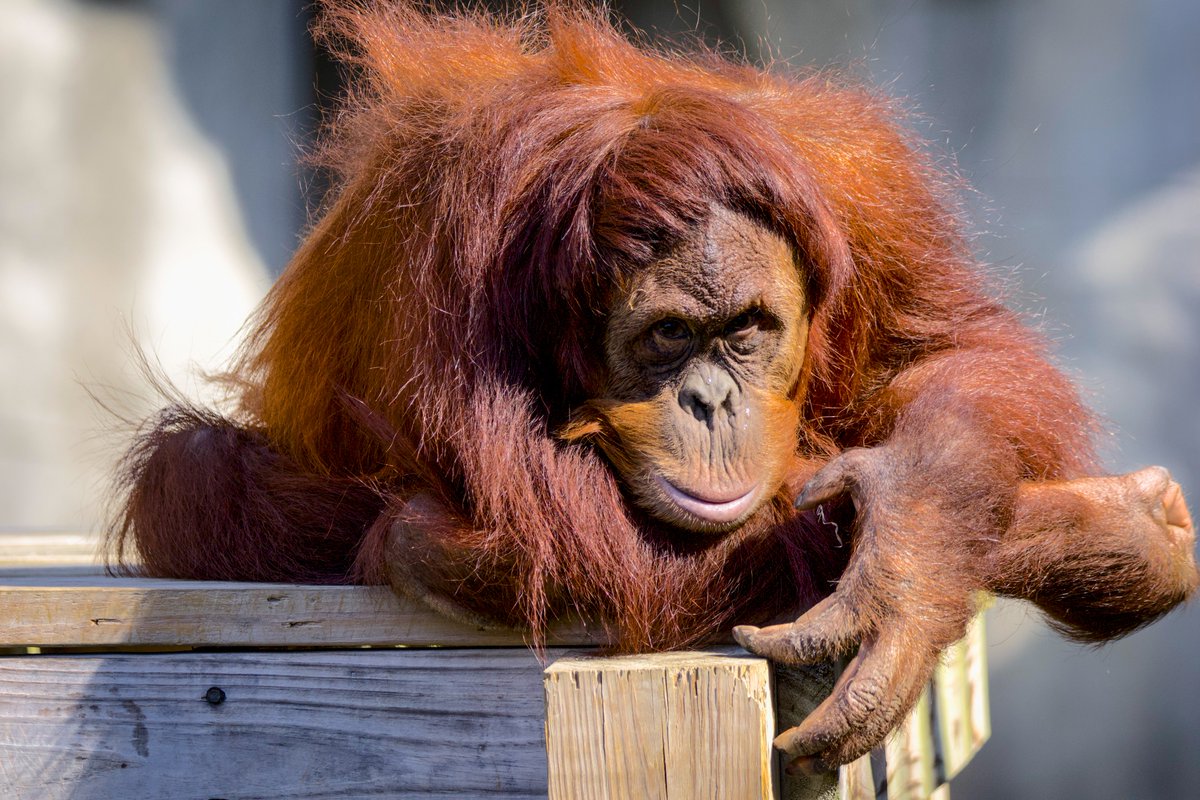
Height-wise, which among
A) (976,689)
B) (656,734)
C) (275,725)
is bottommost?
(976,689)

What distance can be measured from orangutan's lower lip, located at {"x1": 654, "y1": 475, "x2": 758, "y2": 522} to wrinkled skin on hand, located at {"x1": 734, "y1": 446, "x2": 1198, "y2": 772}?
13 centimetres

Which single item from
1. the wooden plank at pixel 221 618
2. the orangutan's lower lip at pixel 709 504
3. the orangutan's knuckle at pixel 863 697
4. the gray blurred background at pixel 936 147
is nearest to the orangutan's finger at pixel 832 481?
the orangutan's lower lip at pixel 709 504

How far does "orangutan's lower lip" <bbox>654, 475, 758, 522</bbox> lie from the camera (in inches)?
69.7

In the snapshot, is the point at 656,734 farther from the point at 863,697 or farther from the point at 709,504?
the point at 709,504

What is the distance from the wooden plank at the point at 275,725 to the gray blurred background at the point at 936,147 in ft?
7.22

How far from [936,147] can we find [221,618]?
106 inches

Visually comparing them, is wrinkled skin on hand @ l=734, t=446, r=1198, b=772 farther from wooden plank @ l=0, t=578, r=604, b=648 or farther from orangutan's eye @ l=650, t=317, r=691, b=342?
wooden plank @ l=0, t=578, r=604, b=648

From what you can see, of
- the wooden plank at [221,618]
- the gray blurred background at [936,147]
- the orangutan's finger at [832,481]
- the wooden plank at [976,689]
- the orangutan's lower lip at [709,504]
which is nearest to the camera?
the orangutan's finger at [832,481]

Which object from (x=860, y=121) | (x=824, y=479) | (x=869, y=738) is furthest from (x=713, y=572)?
(x=860, y=121)

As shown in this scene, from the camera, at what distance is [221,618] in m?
1.95

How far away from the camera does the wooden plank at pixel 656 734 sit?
56.5 inches

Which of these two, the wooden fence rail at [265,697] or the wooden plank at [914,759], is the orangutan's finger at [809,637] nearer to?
the wooden fence rail at [265,697]

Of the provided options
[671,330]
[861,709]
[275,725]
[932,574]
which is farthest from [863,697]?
[275,725]

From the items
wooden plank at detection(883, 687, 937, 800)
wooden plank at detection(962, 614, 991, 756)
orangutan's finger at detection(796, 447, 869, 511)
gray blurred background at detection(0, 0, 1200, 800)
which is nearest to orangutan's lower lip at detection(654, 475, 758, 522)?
orangutan's finger at detection(796, 447, 869, 511)
